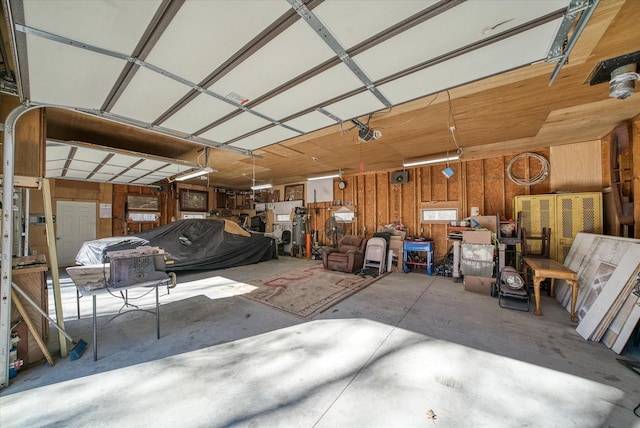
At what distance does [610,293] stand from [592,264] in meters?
0.92

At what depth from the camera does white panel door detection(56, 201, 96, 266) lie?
683 centimetres

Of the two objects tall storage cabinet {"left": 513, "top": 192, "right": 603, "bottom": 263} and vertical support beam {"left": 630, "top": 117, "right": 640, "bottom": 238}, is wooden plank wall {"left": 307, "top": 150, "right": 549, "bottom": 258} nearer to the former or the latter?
tall storage cabinet {"left": 513, "top": 192, "right": 603, "bottom": 263}

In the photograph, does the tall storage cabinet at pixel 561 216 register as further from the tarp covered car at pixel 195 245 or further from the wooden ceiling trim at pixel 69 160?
the wooden ceiling trim at pixel 69 160

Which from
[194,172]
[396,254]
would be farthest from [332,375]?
[194,172]

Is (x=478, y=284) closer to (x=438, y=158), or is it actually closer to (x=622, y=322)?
(x=622, y=322)

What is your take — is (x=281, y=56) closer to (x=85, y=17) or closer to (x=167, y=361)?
(x=85, y=17)

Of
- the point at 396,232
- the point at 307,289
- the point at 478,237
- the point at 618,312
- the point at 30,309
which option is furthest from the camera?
the point at 396,232

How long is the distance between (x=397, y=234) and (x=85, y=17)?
21.9 ft

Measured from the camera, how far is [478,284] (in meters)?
4.31

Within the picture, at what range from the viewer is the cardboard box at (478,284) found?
13.8 feet

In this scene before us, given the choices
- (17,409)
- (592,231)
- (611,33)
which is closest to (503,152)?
(592,231)

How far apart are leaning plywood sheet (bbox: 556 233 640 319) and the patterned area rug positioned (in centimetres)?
310

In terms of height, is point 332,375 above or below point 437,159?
below

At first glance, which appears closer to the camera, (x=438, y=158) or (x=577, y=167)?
(x=577, y=167)
